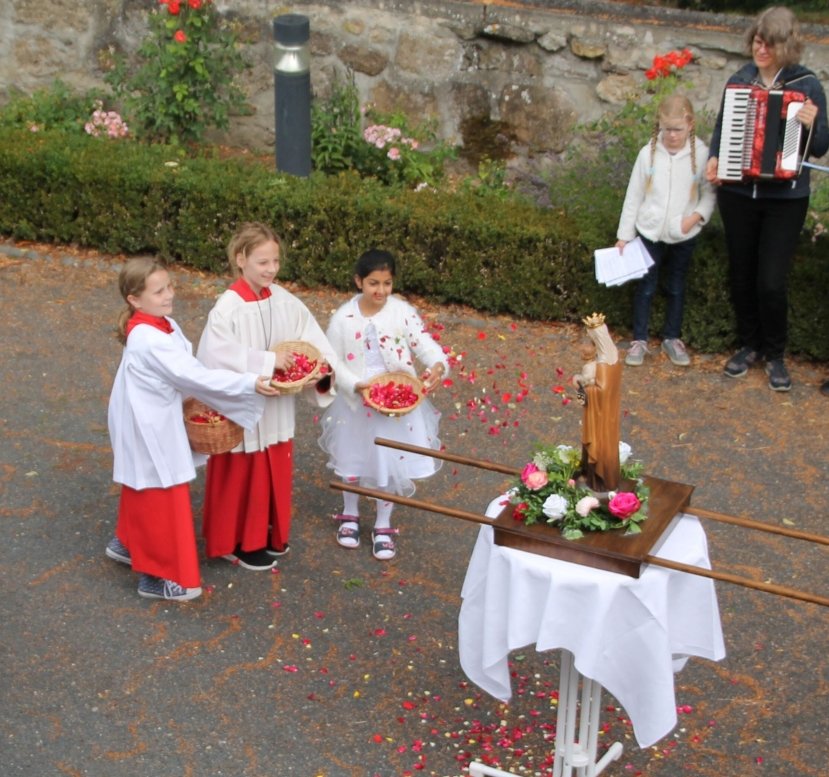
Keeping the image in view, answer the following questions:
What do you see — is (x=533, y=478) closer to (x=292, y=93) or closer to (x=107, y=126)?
(x=292, y=93)

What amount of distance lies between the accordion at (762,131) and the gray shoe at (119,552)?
3.93 m

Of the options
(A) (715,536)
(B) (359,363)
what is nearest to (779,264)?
(A) (715,536)

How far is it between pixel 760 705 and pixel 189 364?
106 inches

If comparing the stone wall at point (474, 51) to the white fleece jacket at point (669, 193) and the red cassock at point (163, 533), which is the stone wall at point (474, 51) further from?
the red cassock at point (163, 533)

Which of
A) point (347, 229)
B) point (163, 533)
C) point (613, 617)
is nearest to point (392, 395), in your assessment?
point (163, 533)

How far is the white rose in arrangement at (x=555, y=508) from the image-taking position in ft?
14.8

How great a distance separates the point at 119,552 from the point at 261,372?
3.69 feet

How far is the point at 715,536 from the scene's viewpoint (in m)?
6.54

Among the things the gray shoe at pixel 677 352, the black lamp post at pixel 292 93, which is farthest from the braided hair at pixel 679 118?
the black lamp post at pixel 292 93

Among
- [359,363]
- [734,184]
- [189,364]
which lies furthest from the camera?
[734,184]

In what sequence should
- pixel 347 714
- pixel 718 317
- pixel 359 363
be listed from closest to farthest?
1. pixel 347 714
2. pixel 359 363
3. pixel 718 317

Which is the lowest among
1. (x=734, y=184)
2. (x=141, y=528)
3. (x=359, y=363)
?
(x=141, y=528)

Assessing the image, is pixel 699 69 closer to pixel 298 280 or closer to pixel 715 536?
pixel 298 280

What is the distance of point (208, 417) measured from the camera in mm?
5797
